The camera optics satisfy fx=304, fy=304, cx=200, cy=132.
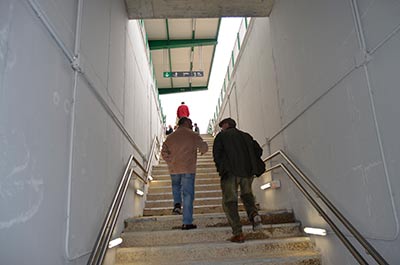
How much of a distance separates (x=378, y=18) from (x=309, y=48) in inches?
45.5

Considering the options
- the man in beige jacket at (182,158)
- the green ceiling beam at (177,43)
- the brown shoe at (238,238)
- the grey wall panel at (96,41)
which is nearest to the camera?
the grey wall panel at (96,41)

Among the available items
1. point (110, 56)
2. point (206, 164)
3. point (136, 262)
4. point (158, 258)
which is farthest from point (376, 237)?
point (206, 164)

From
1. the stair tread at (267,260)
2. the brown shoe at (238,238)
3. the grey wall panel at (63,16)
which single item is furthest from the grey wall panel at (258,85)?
the grey wall panel at (63,16)

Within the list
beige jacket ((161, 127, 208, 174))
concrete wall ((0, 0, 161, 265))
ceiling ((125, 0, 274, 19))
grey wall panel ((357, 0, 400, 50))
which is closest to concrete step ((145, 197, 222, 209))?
beige jacket ((161, 127, 208, 174))

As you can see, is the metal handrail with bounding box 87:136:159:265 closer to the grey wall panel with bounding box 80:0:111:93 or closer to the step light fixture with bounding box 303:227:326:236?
the grey wall panel with bounding box 80:0:111:93

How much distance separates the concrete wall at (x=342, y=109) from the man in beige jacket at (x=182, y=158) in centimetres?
125

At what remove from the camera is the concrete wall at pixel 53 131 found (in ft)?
4.22

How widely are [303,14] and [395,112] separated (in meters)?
1.91

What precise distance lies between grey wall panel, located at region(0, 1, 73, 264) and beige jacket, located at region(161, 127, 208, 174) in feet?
7.38

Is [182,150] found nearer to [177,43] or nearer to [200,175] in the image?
[200,175]

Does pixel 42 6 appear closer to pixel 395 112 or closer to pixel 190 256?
pixel 395 112

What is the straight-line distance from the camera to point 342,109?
2555 mm

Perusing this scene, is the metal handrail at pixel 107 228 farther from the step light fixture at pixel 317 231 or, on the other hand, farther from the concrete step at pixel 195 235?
the step light fixture at pixel 317 231

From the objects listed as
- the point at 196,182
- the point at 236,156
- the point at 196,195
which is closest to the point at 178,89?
the point at 196,182
